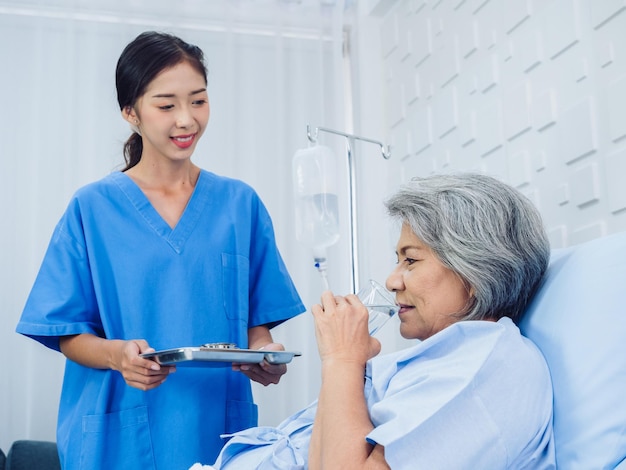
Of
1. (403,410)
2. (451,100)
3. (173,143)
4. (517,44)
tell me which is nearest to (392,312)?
(403,410)

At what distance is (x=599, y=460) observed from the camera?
1085 millimetres

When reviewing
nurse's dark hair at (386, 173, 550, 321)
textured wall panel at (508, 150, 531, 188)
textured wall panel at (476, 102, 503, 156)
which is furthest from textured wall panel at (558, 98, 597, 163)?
nurse's dark hair at (386, 173, 550, 321)

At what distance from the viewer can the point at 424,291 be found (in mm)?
1339

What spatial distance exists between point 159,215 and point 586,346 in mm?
929

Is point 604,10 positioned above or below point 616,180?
above

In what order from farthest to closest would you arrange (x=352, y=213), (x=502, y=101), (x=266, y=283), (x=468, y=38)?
(x=468, y=38) < (x=352, y=213) < (x=502, y=101) < (x=266, y=283)

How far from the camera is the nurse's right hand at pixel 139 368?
1.44m

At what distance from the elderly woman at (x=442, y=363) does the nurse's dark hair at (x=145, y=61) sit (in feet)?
2.09

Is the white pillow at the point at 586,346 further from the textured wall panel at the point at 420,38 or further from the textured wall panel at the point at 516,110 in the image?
the textured wall panel at the point at 420,38

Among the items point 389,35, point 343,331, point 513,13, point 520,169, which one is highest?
point 389,35

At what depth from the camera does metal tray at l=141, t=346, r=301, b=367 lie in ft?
4.32

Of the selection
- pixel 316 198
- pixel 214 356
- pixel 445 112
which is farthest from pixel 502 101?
pixel 214 356

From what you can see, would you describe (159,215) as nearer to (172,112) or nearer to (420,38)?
(172,112)

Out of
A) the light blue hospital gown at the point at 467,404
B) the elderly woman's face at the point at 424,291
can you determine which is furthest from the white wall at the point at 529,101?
the light blue hospital gown at the point at 467,404
